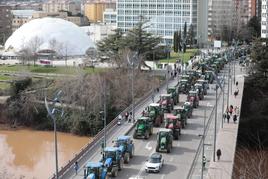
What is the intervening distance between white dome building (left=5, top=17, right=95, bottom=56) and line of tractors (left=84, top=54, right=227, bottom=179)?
35.8 meters

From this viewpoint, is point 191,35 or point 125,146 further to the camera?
point 191,35

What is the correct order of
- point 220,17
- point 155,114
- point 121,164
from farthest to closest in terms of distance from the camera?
point 220,17 < point 155,114 < point 121,164

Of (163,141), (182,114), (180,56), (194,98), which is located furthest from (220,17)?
(163,141)

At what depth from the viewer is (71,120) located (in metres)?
53.0

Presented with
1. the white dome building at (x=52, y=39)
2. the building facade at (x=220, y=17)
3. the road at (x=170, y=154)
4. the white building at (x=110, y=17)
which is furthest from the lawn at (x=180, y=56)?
the road at (x=170, y=154)

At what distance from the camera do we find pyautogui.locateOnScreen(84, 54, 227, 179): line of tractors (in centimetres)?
2983

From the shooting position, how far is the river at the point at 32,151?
1613 inches

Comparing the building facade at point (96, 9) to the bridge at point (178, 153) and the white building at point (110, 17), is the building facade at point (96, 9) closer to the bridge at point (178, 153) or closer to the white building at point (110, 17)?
the white building at point (110, 17)

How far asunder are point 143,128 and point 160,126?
14.8 ft

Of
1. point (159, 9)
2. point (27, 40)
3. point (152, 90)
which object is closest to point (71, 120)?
point (152, 90)

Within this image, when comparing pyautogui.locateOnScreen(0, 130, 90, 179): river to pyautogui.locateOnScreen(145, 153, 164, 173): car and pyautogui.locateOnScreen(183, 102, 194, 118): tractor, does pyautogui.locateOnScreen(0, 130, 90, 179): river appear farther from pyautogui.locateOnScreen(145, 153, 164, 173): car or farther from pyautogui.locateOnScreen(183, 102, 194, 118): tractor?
pyautogui.locateOnScreen(145, 153, 164, 173): car

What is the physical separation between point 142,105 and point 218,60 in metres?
33.1

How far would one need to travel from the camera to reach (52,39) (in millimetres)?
95625

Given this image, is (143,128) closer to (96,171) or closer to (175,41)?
(96,171)
